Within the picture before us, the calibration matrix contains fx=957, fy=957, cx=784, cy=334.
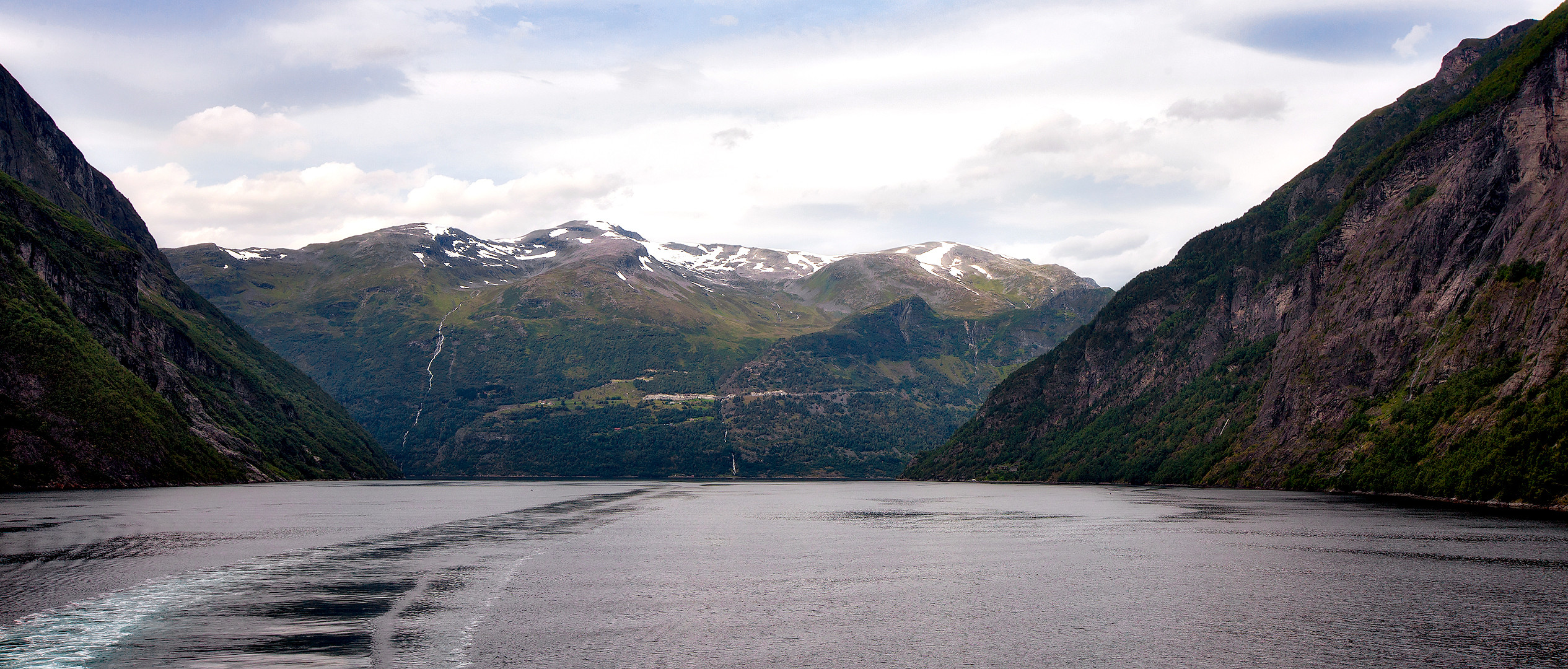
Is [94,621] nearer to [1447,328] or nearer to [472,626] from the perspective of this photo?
[472,626]

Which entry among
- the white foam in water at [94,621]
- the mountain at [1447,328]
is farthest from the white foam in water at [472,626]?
the mountain at [1447,328]

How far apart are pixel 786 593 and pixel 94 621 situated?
33020mm

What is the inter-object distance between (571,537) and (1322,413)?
133 metres

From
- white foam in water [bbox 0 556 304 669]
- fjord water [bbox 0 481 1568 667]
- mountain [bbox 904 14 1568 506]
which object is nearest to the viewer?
white foam in water [bbox 0 556 304 669]

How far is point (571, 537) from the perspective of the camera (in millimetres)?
91625

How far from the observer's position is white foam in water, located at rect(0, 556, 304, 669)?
35.7 meters

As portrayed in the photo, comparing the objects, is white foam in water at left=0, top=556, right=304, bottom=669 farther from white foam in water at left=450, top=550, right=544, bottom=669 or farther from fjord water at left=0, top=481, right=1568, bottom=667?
white foam in water at left=450, top=550, right=544, bottom=669

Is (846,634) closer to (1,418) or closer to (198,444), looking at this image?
(1,418)

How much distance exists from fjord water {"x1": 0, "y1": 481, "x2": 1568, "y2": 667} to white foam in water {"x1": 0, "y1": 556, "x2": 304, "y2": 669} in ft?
0.70

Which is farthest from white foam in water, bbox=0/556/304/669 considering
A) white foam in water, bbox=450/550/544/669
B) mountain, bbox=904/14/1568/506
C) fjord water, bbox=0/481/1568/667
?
mountain, bbox=904/14/1568/506

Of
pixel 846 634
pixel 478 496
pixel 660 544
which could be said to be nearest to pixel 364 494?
pixel 478 496

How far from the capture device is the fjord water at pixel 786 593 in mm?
38062

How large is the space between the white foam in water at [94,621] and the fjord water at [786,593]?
0.21 meters

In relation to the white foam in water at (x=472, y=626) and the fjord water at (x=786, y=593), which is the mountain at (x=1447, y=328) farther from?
the white foam in water at (x=472, y=626)
